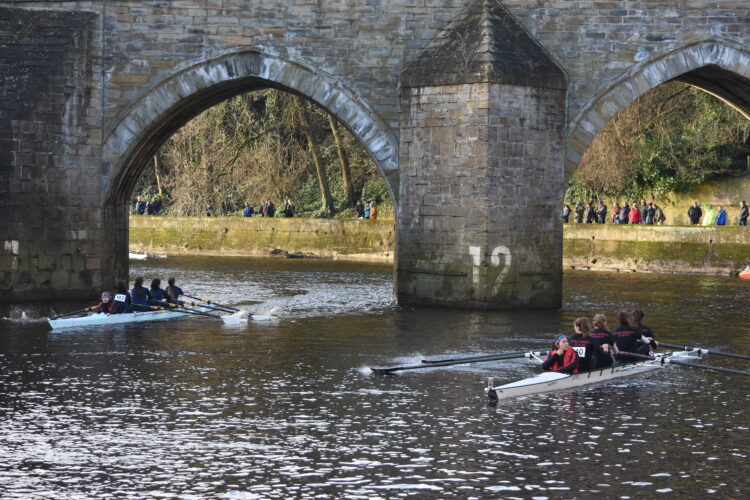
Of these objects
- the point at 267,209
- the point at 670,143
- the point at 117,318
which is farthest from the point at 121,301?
the point at 670,143

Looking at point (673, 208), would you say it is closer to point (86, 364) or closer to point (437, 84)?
point (437, 84)

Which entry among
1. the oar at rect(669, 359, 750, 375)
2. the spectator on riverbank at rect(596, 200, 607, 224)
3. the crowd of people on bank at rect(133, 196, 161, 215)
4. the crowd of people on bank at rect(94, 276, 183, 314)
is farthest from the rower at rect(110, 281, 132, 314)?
the crowd of people on bank at rect(133, 196, 161, 215)

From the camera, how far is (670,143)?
1500 inches

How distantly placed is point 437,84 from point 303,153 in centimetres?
2005

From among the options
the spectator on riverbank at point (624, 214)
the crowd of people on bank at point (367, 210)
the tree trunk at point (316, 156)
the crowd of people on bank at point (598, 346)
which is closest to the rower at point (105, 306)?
the crowd of people on bank at point (598, 346)

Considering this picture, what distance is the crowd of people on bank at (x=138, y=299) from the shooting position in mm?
19406

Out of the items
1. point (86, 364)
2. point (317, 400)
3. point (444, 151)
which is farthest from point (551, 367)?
point (444, 151)

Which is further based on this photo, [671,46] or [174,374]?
[671,46]

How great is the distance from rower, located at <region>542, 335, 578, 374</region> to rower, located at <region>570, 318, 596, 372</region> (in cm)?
14

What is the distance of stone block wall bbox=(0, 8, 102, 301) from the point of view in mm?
22422

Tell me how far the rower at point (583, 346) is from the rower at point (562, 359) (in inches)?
5.4

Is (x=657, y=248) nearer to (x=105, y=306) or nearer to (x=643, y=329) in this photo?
(x=643, y=329)

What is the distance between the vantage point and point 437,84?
2164 cm

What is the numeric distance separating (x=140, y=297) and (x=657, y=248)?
55.9 feet
